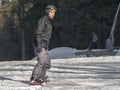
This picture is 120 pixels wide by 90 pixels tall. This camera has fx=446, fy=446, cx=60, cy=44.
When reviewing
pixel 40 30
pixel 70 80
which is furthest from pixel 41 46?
pixel 70 80

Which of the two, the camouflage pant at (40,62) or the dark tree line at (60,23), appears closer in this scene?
the camouflage pant at (40,62)

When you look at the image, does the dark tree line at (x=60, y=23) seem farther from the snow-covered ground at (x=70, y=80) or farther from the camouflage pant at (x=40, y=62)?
the camouflage pant at (x=40, y=62)

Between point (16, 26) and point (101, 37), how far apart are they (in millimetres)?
15281

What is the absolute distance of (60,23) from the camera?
4859 centimetres

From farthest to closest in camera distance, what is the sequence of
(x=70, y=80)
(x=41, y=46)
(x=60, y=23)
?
(x=60, y=23), (x=70, y=80), (x=41, y=46)

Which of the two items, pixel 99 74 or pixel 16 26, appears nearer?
pixel 99 74

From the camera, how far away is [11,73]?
13500 mm

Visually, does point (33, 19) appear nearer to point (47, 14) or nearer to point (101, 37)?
point (101, 37)

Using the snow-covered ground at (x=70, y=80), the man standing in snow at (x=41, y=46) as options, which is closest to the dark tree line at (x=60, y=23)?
the snow-covered ground at (x=70, y=80)

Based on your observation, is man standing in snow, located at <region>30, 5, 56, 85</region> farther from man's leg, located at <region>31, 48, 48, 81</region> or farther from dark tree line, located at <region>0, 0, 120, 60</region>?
dark tree line, located at <region>0, 0, 120, 60</region>

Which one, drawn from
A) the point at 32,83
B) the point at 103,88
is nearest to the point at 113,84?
the point at 103,88

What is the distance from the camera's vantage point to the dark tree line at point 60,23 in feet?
140

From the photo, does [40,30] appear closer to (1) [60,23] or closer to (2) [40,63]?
(2) [40,63]

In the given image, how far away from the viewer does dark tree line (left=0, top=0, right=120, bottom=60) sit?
140 ft
